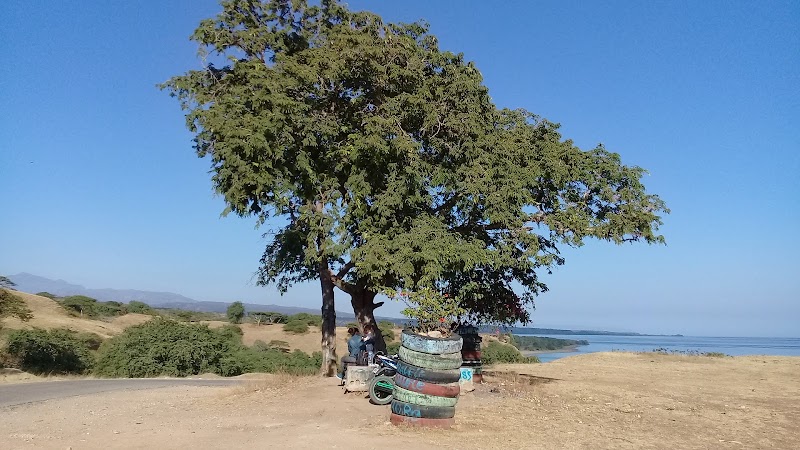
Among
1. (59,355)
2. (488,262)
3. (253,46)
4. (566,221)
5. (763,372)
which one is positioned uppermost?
(253,46)

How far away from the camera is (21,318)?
37.5 meters

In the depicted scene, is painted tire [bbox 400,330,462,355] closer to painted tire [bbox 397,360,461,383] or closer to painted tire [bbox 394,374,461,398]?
painted tire [bbox 397,360,461,383]

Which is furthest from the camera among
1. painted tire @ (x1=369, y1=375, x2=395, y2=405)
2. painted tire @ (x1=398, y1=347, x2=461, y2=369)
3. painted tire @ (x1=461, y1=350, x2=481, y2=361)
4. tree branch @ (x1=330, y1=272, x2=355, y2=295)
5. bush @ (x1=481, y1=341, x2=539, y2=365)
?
bush @ (x1=481, y1=341, x2=539, y2=365)

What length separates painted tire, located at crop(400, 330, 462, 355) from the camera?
10719 mm

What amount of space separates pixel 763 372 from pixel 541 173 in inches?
738

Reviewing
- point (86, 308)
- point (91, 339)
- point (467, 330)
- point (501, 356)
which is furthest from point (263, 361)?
point (86, 308)

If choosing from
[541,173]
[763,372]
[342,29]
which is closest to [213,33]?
[342,29]

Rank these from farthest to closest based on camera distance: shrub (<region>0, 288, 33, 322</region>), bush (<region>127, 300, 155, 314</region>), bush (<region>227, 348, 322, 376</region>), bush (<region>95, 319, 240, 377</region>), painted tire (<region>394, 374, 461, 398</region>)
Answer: bush (<region>127, 300, 155, 314</region>) < shrub (<region>0, 288, 33, 322</region>) < bush (<region>227, 348, 322, 376</region>) < bush (<region>95, 319, 240, 377</region>) < painted tire (<region>394, 374, 461, 398</region>)

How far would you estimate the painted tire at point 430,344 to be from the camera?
10719mm

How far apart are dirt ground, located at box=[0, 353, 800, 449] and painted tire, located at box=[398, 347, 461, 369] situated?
1075 mm

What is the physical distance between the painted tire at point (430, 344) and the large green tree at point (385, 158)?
347cm

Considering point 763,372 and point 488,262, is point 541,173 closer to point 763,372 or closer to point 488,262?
point 488,262

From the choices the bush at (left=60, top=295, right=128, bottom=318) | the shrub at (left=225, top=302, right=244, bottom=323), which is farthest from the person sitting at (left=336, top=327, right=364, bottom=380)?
the shrub at (left=225, top=302, right=244, bottom=323)

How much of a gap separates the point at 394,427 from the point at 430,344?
5.01 feet
